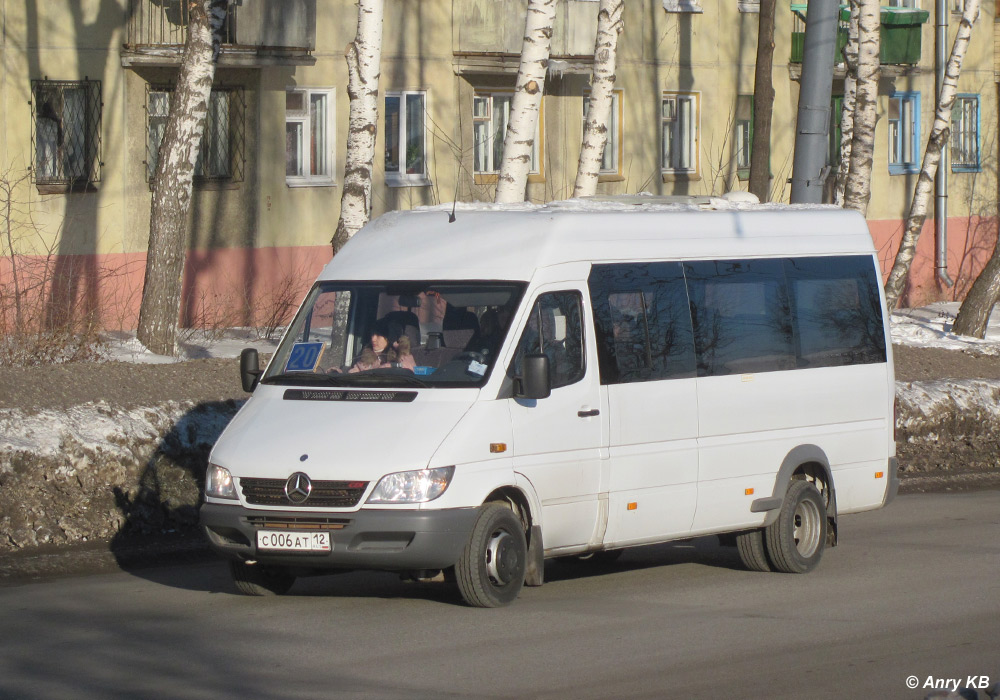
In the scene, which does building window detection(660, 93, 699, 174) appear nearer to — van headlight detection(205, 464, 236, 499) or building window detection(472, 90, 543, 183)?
building window detection(472, 90, 543, 183)

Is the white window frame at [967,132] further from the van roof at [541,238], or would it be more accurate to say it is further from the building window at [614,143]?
the van roof at [541,238]

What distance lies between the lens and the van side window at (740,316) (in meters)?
10.6

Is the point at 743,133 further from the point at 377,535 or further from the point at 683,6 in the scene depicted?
the point at 377,535

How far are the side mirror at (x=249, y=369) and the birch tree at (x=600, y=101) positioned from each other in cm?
1064

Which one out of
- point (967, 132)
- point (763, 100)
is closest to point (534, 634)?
point (763, 100)

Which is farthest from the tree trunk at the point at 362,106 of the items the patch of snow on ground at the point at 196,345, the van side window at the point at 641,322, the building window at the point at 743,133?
the building window at the point at 743,133

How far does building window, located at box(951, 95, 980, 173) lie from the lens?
139 ft

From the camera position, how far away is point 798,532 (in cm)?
1102

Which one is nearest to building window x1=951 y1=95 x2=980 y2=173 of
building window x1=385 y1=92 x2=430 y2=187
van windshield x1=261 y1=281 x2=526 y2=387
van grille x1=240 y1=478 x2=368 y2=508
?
building window x1=385 y1=92 x2=430 y2=187

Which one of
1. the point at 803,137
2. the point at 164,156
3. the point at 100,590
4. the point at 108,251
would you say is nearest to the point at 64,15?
the point at 108,251

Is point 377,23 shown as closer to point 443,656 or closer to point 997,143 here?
point 443,656

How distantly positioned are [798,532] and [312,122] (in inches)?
820

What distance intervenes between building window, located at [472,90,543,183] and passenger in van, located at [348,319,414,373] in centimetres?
→ 2315

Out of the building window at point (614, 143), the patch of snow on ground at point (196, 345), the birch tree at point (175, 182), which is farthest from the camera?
the building window at point (614, 143)
